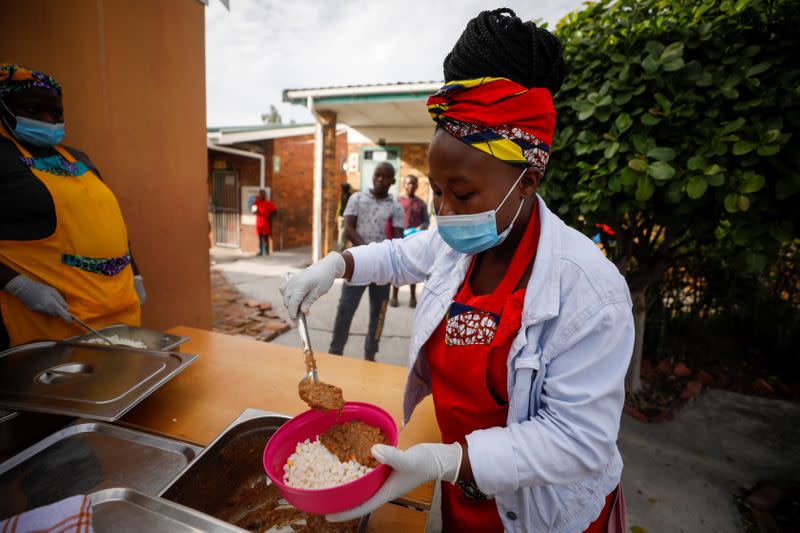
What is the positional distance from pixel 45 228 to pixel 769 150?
12.5 ft

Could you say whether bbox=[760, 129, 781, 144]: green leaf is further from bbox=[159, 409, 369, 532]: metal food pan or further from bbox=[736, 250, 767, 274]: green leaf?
bbox=[159, 409, 369, 532]: metal food pan

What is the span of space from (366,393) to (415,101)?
7.51m

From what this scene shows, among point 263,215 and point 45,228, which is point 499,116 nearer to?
point 45,228

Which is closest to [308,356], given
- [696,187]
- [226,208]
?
[696,187]

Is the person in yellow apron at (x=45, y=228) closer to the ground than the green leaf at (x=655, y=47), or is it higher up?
closer to the ground

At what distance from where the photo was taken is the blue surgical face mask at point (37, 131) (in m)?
2.00

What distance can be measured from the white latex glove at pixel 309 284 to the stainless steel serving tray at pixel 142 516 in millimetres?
756

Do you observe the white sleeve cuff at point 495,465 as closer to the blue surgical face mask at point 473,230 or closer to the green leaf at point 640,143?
the blue surgical face mask at point 473,230

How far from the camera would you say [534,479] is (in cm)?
97

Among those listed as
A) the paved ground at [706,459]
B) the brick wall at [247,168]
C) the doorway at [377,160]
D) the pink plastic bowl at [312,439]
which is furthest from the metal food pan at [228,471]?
the brick wall at [247,168]

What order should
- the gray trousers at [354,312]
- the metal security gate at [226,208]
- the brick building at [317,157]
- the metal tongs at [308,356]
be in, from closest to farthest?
the metal tongs at [308,356]
the gray trousers at [354,312]
the brick building at [317,157]
the metal security gate at [226,208]

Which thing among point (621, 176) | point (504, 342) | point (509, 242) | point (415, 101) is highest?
point (415, 101)

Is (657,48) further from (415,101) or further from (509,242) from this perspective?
(415,101)

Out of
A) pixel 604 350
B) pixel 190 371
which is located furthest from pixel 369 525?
pixel 190 371
